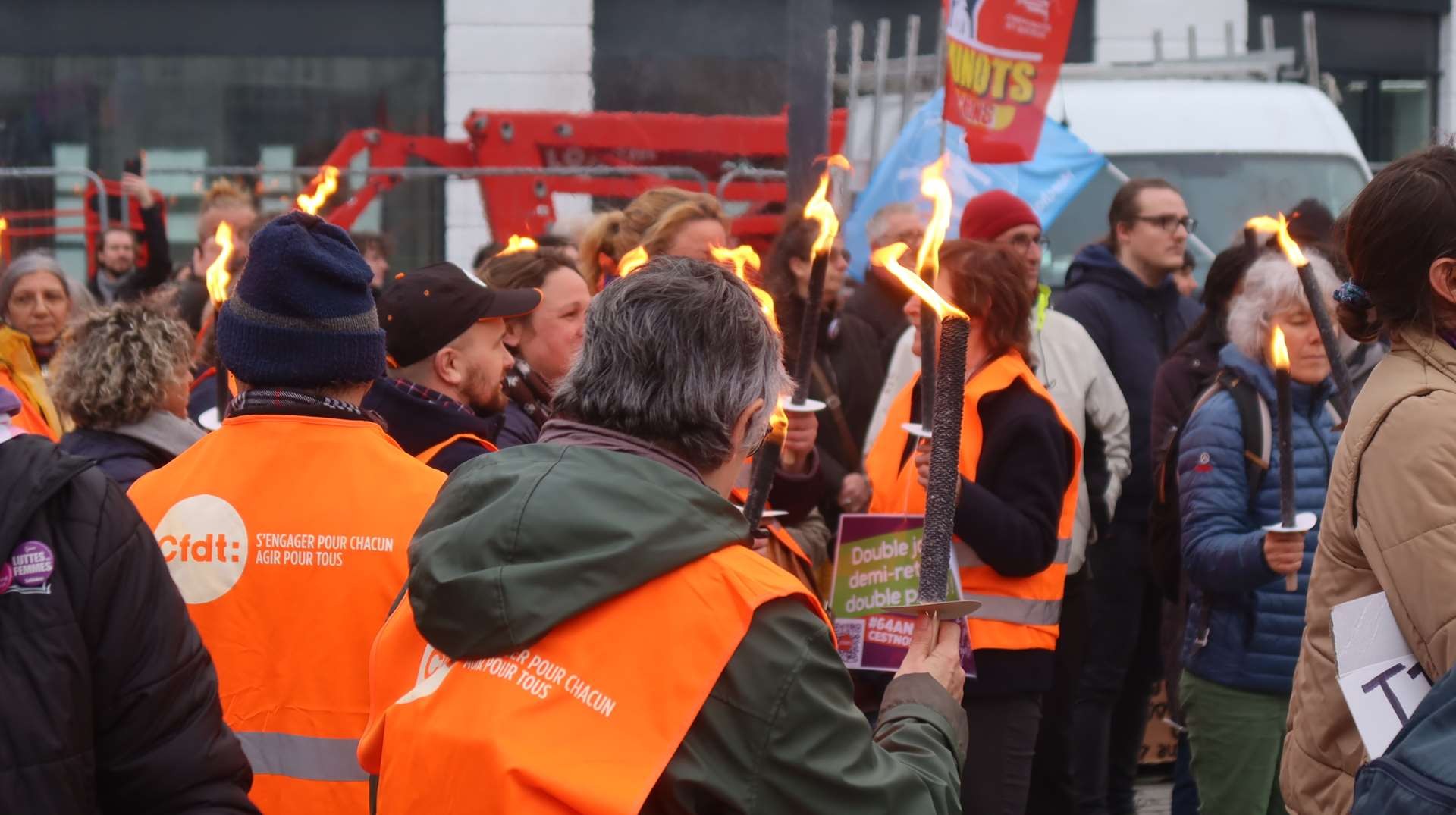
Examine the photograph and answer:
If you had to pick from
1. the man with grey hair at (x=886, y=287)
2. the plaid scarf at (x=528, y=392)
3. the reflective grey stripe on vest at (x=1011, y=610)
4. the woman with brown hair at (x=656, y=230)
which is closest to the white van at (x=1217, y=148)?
the man with grey hair at (x=886, y=287)

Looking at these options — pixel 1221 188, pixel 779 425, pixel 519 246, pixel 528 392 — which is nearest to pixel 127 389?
pixel 528 392

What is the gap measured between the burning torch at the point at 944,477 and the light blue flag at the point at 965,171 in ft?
19.0

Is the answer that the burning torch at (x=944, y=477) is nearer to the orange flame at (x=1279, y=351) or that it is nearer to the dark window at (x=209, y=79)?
the orange flame at (x=1279, y=351)

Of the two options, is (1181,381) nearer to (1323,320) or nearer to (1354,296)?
(1323,320)

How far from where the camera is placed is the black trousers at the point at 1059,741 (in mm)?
4996

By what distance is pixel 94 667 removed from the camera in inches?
89.0

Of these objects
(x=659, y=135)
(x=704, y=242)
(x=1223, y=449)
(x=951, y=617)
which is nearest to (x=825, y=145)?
(x=704, y=242)

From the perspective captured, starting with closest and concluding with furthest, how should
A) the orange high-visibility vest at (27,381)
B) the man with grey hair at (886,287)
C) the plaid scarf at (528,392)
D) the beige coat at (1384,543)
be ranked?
1. the beige coat at (1384,543)
2. the plaid scarf at (528,392)
3. the orange high-visibility vest at (27,381)
4. the man with grey hair at (886,287)

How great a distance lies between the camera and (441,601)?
80.9 inches

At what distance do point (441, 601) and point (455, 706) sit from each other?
0.12m

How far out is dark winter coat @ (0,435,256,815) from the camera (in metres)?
2.19

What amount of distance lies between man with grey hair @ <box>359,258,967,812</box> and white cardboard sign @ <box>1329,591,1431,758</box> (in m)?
0.73

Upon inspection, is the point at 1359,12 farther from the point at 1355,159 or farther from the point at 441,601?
the point at 441,601

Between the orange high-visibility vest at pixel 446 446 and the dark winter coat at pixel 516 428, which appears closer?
the orange high-visibility vest at pixel 446 446
